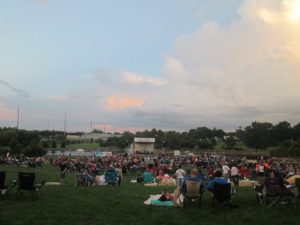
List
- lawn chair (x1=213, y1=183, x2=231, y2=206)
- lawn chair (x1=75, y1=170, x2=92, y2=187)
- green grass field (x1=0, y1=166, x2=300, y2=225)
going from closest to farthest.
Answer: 1. green grass field (x1=0, y1=166, x2=300, y2=225)
2. lawn chair (x1=213, y1=183, x2=231, y2=206)
3. lawn chair (x1=75, y1=170, x2=92, y2=187)

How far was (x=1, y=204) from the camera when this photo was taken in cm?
1193

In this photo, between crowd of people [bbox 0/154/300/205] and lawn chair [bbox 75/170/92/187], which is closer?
crowd of people [bbox 0/154/300/205]

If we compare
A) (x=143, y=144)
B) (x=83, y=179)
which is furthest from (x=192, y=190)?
(x=143, y=144)

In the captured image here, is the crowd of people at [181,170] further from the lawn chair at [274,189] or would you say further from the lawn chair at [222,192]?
the lawn chair at [274,189]

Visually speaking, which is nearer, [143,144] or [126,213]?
[126,213]

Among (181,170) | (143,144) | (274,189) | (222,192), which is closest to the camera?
(222,192)

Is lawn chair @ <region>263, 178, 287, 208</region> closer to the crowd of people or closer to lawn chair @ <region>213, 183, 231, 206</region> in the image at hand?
the crowd of people

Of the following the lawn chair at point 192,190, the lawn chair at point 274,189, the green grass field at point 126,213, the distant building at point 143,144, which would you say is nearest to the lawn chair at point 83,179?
the green grass field at point 126,213

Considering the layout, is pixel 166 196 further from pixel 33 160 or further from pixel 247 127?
pixel 247 127

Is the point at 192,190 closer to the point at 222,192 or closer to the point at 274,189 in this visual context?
the point at 222,192

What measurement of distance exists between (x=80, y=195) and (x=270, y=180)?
22.3 ft

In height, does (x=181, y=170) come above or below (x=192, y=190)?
above

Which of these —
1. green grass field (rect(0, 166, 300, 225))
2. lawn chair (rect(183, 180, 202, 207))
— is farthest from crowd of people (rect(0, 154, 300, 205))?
green grass field (rect(0, 166, 300, 225))

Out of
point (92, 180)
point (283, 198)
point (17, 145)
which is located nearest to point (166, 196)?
point (283, 198)
